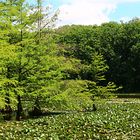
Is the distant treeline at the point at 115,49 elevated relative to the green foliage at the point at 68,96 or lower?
elevated

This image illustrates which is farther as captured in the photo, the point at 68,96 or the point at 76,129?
the point at 68,96

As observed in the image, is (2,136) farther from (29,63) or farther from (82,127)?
(29,63)

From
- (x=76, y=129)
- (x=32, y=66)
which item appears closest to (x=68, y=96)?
(x=32, y=66)

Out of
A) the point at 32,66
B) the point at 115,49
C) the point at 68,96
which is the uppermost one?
the point at 115,49

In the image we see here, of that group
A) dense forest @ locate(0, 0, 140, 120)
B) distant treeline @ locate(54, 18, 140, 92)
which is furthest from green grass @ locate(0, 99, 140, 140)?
distant treeline @ locate(54, 18, 140, 92)

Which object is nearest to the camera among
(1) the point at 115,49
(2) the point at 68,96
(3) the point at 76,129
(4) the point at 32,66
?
(3) the point at 76,129

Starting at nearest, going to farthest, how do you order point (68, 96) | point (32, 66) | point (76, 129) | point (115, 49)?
point (76, 129)
point (32, 66)
point (68, 96)
point (115, 49)

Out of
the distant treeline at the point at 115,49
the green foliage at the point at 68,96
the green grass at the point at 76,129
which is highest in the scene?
the distant treeline at the point at 115,49

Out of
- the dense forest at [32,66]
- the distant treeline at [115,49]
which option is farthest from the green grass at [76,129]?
the distant treeline at [115,49]

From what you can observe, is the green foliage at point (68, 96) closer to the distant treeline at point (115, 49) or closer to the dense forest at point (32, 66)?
the dense forest at point (32, 66)

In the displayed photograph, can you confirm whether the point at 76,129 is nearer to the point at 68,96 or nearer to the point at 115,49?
the point at 68,96

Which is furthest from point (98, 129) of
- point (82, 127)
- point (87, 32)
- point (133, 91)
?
point (87, 32)

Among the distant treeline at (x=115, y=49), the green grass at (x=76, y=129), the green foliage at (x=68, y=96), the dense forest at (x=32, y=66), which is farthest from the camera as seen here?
the distant treeline at (x=115, y=49)

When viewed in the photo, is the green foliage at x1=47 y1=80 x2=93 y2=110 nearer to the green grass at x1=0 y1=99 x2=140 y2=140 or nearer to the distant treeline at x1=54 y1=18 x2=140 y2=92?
the green grass at x1=0 y1=99 x2=140 y2=140
